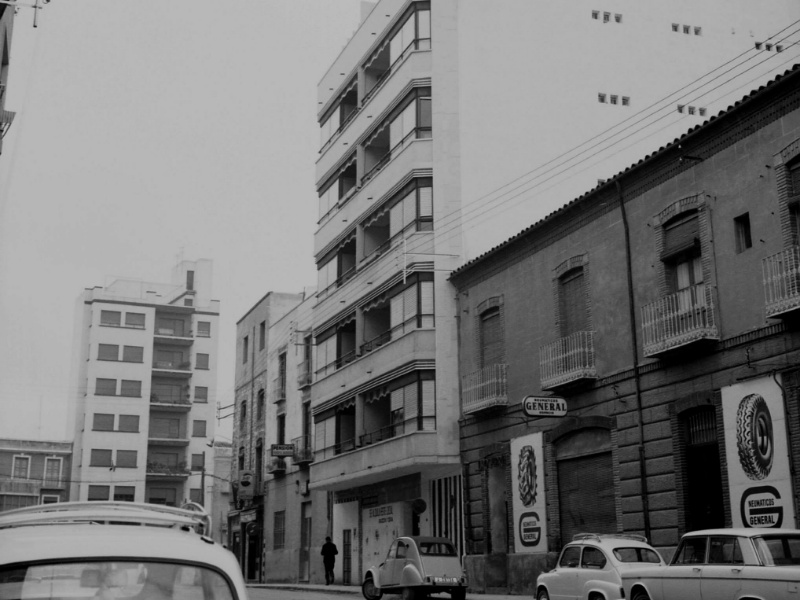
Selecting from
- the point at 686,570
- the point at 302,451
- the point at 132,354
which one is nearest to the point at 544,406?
the point at 686,570

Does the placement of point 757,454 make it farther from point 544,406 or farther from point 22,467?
point 22,467

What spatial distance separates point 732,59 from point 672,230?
53.6ft

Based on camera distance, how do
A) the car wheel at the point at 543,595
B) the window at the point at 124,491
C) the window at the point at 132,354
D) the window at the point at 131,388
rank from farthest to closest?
the window at the point at 132,354
the window at the point at 131,388
the window at the point at 124,491
the car wheel at the point at 543,595

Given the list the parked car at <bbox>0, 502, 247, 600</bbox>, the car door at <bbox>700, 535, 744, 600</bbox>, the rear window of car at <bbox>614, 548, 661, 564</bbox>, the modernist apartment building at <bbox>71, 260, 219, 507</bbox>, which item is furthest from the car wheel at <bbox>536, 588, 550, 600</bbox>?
the modernist apartment building at <bbox>71, 260, 219, 507</bbox>

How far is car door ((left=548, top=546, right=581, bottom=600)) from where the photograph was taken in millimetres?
18844

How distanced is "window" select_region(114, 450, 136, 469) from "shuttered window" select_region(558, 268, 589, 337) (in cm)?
6408

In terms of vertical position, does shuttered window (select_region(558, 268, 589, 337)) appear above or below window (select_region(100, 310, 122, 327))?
below

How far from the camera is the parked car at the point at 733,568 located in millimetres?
12945

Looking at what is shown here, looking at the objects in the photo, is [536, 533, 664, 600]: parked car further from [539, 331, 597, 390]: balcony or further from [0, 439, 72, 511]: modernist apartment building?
[0, 439, 72, 511]: modernist apartment building

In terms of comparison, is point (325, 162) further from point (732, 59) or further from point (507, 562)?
point (507, 562)

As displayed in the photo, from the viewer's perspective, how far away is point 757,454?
786 inches

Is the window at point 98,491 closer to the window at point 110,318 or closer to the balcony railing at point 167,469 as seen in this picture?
the balcony railing at point 167,469

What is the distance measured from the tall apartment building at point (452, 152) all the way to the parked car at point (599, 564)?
1120 centimetres

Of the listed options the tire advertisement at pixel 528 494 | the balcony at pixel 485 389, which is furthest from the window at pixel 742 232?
the balcony at pixel 485 389
